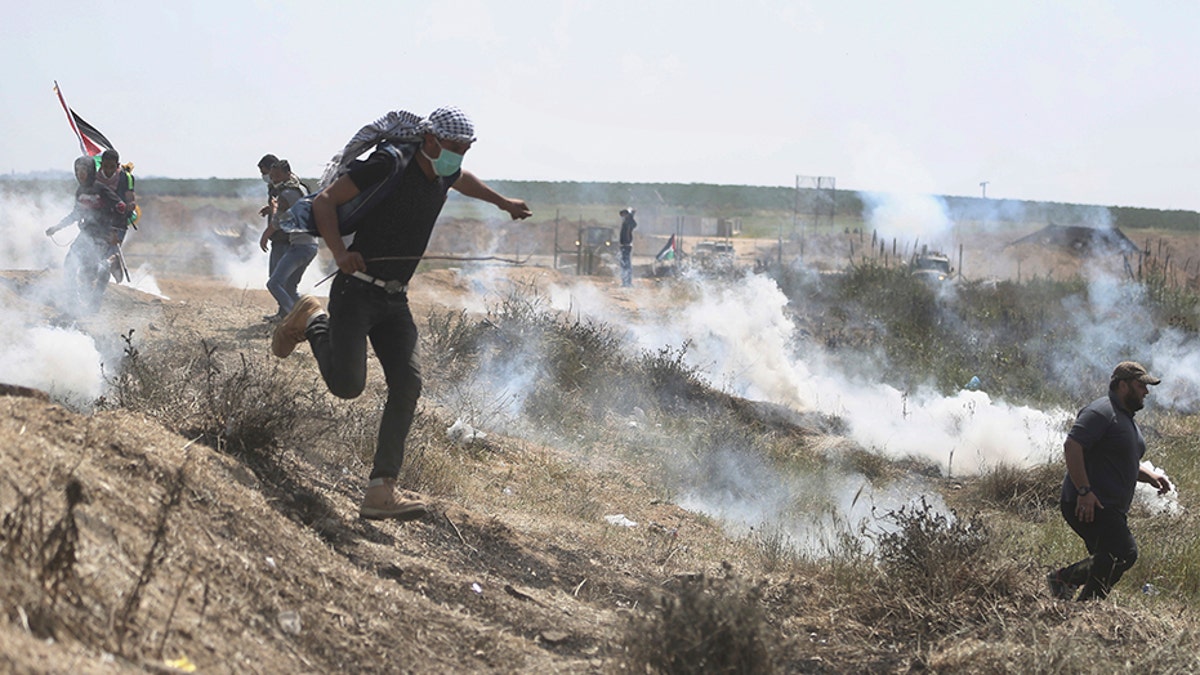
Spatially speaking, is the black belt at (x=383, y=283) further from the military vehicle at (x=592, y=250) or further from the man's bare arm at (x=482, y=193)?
the military vehicle at (x=592, y=250)

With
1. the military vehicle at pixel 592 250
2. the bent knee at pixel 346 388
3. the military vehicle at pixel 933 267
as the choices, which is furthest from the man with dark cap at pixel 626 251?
the bent knee at pixel 346 388

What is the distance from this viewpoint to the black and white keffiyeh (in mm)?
5105

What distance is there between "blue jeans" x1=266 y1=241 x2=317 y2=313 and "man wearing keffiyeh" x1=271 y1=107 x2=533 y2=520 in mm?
4962

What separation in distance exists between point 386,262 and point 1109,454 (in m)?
3.99

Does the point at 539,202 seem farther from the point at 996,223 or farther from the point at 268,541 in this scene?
the point at 268,541

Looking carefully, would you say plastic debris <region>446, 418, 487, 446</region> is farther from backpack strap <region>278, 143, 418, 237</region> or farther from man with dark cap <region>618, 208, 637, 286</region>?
man with dark cap <region>618, 208, 637, 286</region>

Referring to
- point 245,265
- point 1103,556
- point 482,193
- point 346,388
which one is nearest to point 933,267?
point 245,265

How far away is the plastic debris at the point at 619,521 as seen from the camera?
7.96m

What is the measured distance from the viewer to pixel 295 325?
5.45 m

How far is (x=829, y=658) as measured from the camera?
193 inches

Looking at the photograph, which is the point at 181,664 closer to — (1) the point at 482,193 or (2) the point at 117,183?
(1) the point at 482,193

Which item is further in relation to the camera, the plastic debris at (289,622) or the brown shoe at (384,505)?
the brown shoe at (384,505)

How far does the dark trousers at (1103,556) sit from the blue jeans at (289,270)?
658 cm

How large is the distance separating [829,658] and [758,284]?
54.6ft
